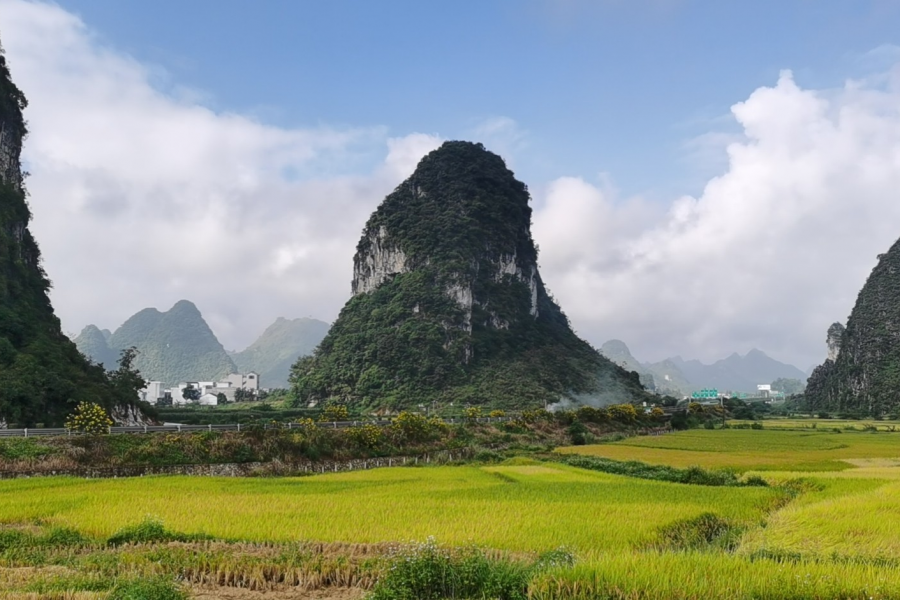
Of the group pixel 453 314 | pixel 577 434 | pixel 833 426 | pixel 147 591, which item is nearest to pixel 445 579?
pixel 147 591

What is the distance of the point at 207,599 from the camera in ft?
24.2

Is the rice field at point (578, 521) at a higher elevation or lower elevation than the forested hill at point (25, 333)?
lower

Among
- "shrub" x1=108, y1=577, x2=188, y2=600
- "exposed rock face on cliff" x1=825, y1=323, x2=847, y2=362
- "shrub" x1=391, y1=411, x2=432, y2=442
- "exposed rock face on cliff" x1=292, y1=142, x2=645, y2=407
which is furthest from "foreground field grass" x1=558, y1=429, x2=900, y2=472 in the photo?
"exposed rock face on cliff" x1=825, y1=323, x2=847, y2=362

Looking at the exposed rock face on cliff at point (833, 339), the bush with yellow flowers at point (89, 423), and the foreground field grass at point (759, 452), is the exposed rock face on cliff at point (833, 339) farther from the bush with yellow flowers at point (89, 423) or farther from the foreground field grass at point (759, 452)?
the bush with yellow flowers at point (89, 423)

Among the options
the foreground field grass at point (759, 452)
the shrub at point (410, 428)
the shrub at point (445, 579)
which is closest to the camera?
the shrub at point (445, 579)

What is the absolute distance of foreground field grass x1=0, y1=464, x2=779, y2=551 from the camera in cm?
1024

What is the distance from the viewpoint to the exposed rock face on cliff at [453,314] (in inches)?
3300

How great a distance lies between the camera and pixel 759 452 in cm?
3184

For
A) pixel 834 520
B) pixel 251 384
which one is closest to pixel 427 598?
pixel 834 520

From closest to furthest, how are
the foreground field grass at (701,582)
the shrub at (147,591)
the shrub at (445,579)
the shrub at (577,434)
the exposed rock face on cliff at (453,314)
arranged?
the shrub at (147,591), the foreground field grass at (701,582), the shrub at (445,579), the shrub at (577,434), the exposed rock face on cliff at (453,314)

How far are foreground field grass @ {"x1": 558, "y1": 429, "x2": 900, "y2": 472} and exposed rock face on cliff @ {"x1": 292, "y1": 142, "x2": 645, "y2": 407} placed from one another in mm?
38926

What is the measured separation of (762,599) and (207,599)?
21.2ft

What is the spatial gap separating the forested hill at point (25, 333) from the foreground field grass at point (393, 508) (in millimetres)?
21061

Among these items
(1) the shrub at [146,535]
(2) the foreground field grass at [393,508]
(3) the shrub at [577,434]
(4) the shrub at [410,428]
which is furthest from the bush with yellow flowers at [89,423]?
(3) the shrub at [577,434]
